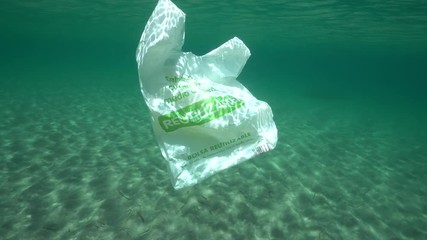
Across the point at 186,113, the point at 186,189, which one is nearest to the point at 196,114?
the point at 186,113

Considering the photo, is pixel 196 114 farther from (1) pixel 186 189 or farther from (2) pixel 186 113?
(1) pixel 186 189

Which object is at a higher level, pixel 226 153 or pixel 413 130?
pixel 226 153

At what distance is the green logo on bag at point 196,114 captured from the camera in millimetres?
3064

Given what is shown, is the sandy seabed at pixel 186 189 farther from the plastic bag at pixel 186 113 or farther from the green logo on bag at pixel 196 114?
the green logo on bag at pixel 196 114

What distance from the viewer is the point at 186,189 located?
675 centimetres

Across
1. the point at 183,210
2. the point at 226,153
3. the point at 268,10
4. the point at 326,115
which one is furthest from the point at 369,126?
the point at 226,153

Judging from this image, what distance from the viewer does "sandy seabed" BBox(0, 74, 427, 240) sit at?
558cm

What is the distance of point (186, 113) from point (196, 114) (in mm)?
108

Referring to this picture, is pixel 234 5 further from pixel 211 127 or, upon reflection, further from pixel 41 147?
pixel 211 127

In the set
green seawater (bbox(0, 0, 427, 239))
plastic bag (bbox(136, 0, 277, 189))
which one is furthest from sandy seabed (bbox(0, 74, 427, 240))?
plastic bag (bbox(136, 0, 277, 189))

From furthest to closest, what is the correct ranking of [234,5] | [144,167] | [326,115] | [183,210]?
1. [234,5]
2. [326,115]
3. [144,167]
4. [183,210]

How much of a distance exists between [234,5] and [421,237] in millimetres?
16805

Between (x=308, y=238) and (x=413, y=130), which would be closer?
(x=308, y=238)

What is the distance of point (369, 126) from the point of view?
52.7 feet
